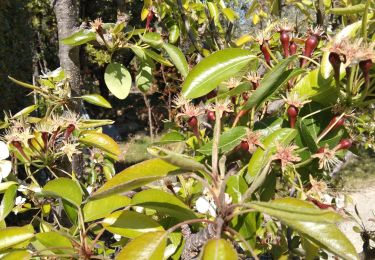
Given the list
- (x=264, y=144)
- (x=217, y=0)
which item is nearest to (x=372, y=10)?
(x=264, y=144)

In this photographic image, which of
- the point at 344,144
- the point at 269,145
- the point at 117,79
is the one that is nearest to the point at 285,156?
the point at 269,145

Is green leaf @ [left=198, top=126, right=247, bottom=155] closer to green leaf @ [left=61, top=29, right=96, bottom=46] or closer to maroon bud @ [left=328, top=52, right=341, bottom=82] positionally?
maroon bud @ [left=328, top=52, right=341, bottom=82]

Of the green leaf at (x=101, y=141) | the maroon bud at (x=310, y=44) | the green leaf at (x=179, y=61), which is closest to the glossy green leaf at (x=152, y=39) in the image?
the green leaf at (x=179, y=61)

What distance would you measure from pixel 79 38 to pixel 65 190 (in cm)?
50

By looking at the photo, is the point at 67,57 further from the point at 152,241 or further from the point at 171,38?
the point at 152,241

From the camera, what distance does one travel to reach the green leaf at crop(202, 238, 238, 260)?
0.54m

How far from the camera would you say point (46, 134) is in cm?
101

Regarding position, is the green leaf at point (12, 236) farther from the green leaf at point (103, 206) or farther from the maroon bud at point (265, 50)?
the maroon bud at point (265, 50)

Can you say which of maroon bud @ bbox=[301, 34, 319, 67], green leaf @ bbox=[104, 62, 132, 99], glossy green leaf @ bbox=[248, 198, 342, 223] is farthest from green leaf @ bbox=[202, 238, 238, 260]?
green leaf @ bbox=[104, 62, 132, 99]

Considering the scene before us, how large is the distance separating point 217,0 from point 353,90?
4.01 ft

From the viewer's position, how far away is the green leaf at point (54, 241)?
736mm

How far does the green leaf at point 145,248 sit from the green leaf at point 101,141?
1.62 feet

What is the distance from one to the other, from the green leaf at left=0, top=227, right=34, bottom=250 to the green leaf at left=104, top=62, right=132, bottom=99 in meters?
0.52

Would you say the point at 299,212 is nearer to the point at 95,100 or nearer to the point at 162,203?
the point at 162,203
